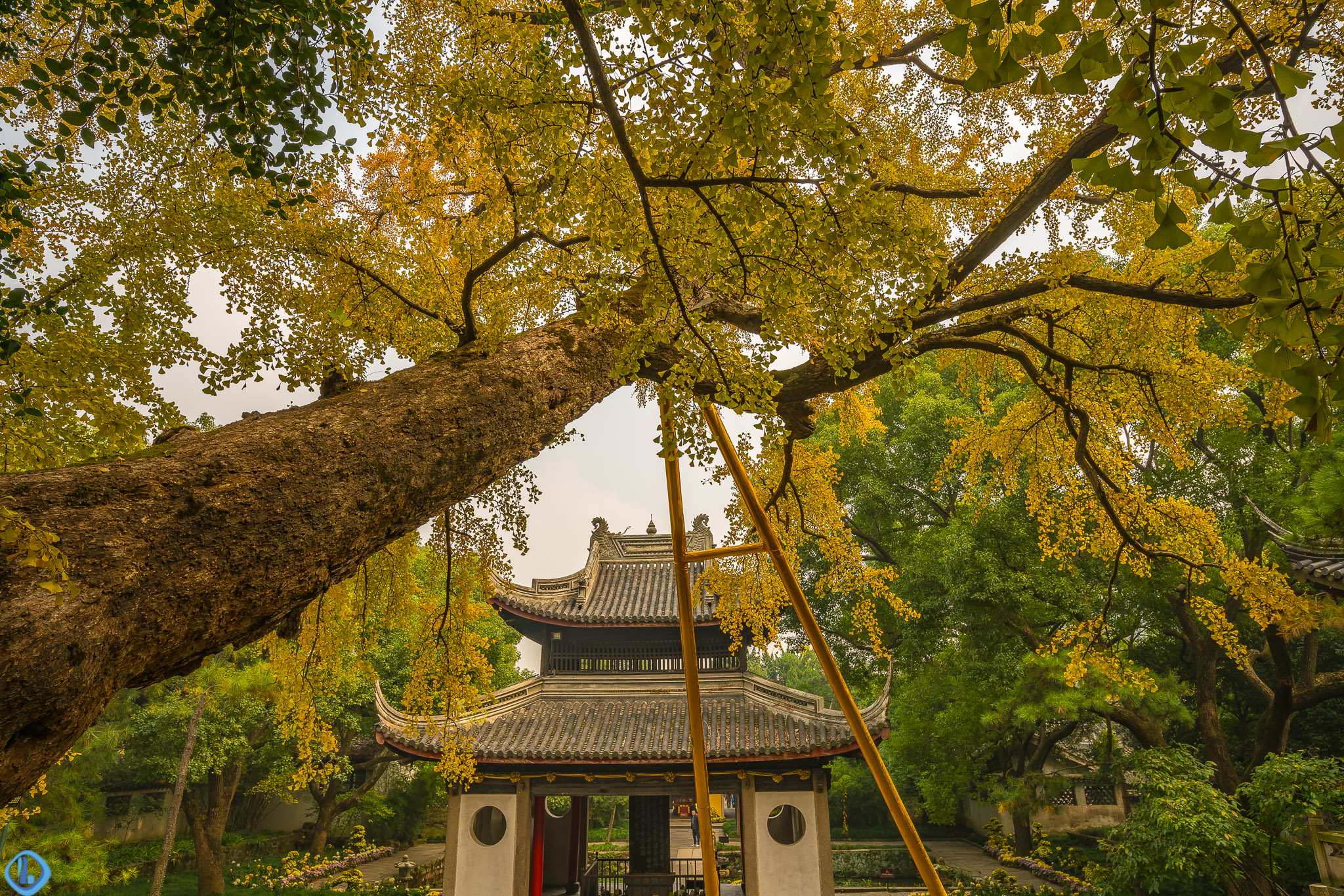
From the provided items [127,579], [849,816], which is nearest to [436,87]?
[127,579]

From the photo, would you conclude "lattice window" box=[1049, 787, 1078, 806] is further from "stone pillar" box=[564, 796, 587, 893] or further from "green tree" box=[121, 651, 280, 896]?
"green tree" box=[121, 651, 280, 896]

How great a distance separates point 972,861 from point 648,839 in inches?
393

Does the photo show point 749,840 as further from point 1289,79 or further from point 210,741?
point 210,741

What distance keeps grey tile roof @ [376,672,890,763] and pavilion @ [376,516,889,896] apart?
0.08 ft

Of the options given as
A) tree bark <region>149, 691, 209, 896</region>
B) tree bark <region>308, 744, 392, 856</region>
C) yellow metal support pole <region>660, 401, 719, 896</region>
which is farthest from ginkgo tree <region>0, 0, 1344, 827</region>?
tree bark <region>308, 744, 392, 856</region>

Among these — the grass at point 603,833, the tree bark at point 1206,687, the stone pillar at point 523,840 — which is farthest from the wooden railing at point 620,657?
the grass at point 603,833

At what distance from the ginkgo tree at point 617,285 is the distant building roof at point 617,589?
6.10 metres

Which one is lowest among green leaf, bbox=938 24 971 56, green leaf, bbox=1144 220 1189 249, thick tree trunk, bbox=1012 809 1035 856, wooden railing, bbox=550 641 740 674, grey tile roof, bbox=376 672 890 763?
thick tree trunk, bbox=1012 809 1035 856

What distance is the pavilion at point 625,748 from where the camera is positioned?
29.9 feet

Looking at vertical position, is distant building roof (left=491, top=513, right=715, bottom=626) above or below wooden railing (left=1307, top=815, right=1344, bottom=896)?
above

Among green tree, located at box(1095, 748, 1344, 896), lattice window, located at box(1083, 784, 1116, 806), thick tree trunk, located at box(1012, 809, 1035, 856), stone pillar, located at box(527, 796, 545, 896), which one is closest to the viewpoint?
green tree, located at box(1095, 748, 1344, 896)

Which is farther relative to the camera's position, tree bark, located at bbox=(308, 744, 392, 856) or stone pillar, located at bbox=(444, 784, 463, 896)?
tree bark, located at bbox=(308, 744, 392, 856)

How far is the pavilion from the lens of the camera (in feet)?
29.9

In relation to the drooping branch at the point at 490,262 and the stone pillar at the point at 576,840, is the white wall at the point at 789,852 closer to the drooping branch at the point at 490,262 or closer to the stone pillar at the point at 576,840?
the stone pillar at the point at 576,840
